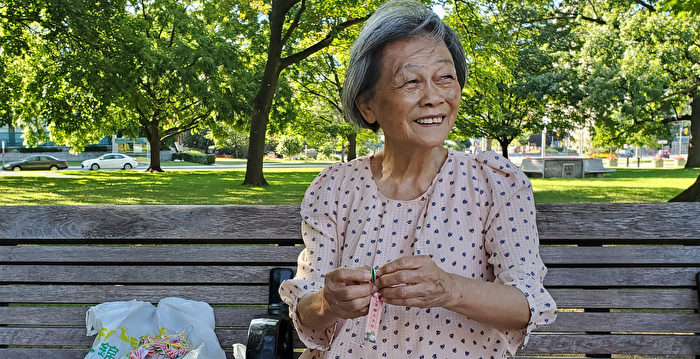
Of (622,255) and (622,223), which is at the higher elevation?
(622,223)

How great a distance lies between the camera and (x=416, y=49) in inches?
76.5

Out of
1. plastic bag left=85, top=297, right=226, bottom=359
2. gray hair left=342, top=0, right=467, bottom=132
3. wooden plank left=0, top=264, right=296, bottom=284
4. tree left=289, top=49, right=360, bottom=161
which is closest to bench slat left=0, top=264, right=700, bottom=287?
wooden plank left=0, top=264, right=296, bottom=284

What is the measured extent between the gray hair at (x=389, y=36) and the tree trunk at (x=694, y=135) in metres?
28.1

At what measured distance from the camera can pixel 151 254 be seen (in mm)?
2721

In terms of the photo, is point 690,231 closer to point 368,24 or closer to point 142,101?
point 368,24

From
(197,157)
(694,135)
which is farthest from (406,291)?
(197,157)

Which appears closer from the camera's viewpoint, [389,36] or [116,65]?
[389,36]

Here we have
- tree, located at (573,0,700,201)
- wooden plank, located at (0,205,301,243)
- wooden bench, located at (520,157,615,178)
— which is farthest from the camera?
tree, located at (573,0,700,201)

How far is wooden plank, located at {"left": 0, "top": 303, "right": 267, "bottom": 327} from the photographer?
269 centimetres

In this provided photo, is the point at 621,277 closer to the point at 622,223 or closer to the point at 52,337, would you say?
the point at 622,223

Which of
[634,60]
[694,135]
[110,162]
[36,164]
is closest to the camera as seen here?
[634,60]

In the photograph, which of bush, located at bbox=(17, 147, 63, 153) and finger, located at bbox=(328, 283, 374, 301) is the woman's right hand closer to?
finger, located at bbox=(328, 283, 374, 301)

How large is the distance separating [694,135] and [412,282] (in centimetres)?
2975

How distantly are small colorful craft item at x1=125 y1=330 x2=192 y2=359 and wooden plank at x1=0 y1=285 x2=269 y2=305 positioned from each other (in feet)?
0.62
